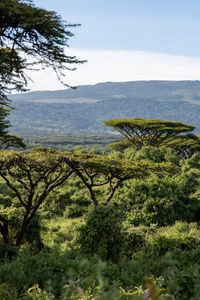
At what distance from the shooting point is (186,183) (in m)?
35.3

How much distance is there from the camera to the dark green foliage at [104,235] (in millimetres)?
19688

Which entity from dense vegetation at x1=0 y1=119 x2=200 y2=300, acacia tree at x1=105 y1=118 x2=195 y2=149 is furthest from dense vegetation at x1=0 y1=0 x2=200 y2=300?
acacia tree at x1=105 y1=118 x2=195 y2=149

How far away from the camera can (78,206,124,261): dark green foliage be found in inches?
775

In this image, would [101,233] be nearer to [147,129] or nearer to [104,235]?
[104,235]

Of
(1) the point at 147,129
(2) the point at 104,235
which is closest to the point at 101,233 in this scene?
(2) the point at 104,235

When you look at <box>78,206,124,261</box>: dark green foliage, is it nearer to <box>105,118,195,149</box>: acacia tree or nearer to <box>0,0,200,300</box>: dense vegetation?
<box>0,0,200,300</box>: dense vegetation

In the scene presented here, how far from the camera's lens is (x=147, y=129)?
172 ft

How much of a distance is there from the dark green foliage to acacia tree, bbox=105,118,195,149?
31.4 metres

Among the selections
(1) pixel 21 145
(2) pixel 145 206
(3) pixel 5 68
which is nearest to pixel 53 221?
(2) pixel 145 206

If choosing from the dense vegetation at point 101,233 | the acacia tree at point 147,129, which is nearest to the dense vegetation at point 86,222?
the dense vegetation at point 101,233

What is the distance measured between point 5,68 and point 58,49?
7.91 feet

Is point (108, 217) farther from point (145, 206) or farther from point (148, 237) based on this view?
point (145, 206)

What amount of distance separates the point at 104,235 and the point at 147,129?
33.6 m

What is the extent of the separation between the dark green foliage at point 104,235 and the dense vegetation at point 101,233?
0.15 feet
